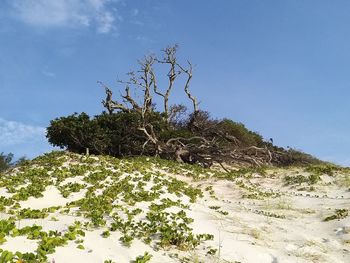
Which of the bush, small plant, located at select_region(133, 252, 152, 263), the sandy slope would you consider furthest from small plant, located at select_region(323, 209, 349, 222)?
the bush

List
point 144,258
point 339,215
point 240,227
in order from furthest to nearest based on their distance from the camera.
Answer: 1. point 339,215
2. point 240,227
3. point 144,258

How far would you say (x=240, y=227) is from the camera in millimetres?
12047

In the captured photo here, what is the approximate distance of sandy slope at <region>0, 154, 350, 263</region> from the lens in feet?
29.2

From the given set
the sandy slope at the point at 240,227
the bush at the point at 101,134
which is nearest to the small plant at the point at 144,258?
the sandy slope at the point at 240,227

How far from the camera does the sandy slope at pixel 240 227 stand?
8.89 metres

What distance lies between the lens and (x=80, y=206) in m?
12.4

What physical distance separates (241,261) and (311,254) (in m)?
1.76

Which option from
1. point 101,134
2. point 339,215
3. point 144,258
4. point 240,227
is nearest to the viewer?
point 144,258

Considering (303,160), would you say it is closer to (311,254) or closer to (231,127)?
(231,127)

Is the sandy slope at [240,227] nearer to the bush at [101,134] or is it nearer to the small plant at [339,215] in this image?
the small plant at [339,215]

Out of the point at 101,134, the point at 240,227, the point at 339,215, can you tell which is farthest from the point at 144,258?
the point at 101,134

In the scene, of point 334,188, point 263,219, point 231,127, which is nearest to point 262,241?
point 263,219

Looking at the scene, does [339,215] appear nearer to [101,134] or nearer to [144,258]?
[144,258]


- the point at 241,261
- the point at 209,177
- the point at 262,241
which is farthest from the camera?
the point at 209,177
